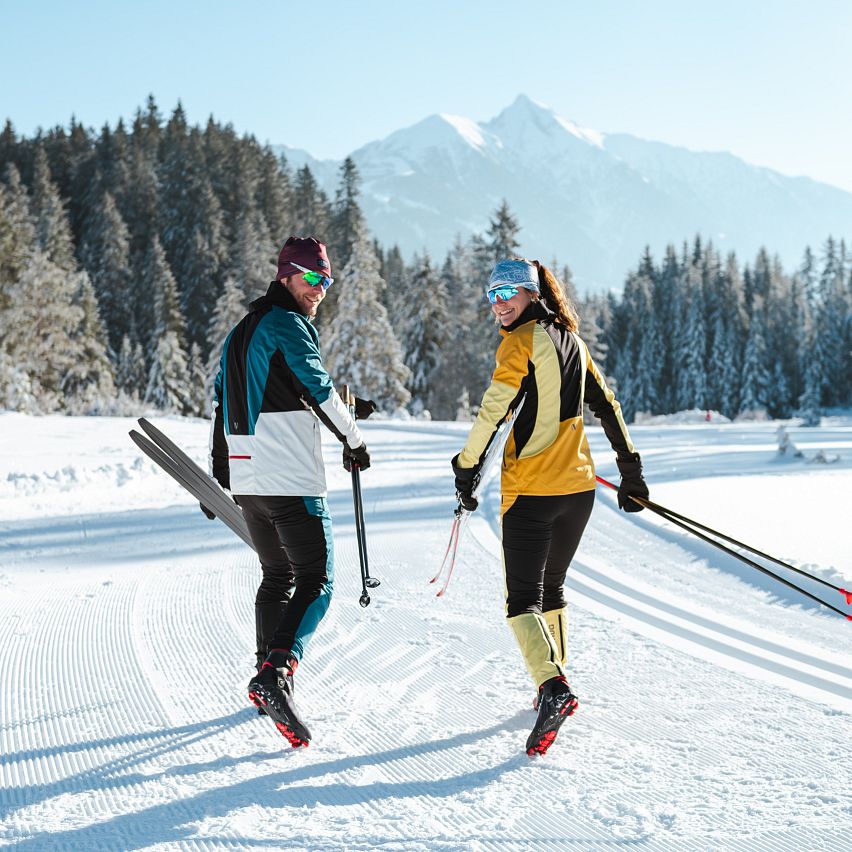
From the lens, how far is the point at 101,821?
2.73 m

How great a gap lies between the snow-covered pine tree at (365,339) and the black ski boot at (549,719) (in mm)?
34869

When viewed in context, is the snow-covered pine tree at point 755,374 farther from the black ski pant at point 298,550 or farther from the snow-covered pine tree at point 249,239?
the black ski pant at point 298,550

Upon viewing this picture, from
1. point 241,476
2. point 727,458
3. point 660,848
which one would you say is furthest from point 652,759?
point 727,458

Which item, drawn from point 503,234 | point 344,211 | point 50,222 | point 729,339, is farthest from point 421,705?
point 729,339

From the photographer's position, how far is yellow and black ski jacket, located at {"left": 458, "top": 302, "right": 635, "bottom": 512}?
323 centimetres

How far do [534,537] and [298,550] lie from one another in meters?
0.99

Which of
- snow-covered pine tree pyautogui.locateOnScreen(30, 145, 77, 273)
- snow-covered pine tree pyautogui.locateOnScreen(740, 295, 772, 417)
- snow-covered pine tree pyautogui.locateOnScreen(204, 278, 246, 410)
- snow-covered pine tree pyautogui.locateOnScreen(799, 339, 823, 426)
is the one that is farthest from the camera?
snow-covered pine tree pyautogui.locateOnScreen(740, 295, 772, 417)

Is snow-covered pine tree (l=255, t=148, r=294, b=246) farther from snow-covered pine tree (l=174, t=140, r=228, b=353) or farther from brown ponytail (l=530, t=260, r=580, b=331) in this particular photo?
brown ponytail (l=530, t=260, r=580, b=331)

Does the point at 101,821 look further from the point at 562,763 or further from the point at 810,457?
the point at 810,457

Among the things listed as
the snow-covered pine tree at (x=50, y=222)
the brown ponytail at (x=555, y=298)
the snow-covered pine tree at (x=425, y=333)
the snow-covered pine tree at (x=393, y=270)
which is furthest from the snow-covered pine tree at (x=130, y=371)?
the brown ponytail at (x=555, y=298)

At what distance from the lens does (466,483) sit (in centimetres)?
340

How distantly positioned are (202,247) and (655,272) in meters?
50.4

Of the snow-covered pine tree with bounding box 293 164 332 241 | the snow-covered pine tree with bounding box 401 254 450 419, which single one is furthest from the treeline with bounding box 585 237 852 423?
the snow-covered pine tree with bounding box 293 164 332 241

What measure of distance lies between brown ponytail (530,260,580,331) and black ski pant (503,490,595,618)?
2.36 ft
